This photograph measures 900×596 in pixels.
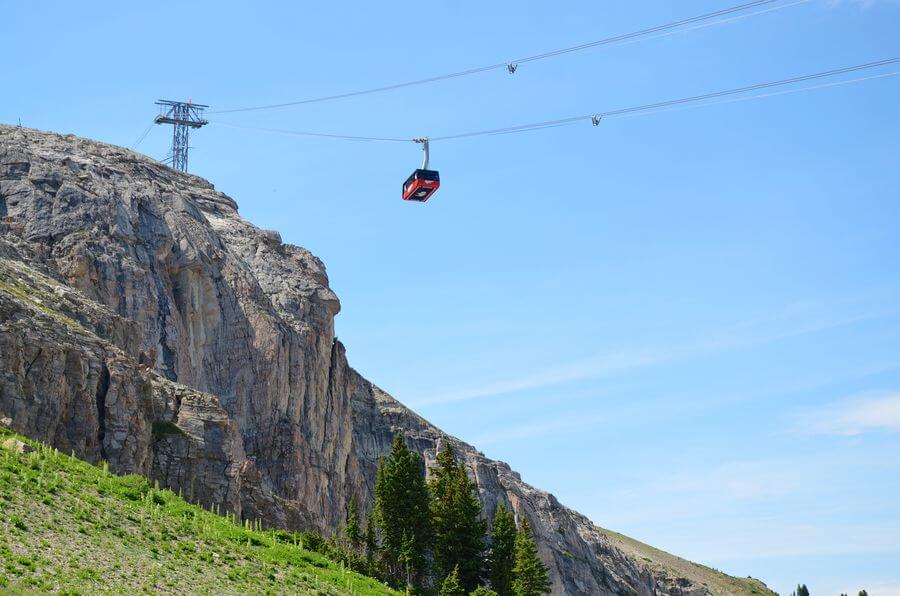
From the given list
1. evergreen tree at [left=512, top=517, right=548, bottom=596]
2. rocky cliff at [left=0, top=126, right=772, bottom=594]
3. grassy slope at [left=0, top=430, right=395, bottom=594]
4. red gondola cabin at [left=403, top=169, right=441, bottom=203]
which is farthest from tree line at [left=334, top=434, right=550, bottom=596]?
red gondola cabin at [left=403, top=169, right=441, bottom=203]

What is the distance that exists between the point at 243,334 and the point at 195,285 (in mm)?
5840

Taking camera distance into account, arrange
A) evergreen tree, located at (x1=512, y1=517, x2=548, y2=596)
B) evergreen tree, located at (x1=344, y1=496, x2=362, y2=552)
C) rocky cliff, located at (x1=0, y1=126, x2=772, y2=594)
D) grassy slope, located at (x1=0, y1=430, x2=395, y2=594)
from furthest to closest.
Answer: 1. evergreen tree, located at (x1=344, y1=496, x2=362, y2=552)
2. evergreen tree, located at (x1=512, y1=517, x2=548, y2=596)
3. rocky cliff, located at (x1=0, y1=126, x2=772, y2=594)
4. grassy slope, located at (x1=0, y1=430, x2=395, y2=594)

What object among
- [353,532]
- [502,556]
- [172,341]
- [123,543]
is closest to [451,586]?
[353,532]

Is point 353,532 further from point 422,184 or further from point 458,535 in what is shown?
point 422,184

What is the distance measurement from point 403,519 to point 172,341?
1135 inches

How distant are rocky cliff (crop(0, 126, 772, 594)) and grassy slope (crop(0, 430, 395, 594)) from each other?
7.71 meters

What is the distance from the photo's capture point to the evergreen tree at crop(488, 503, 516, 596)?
282 ft

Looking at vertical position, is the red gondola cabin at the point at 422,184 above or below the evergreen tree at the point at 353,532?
above

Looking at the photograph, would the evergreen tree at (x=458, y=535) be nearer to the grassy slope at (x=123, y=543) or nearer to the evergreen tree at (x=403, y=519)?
the evergreen tree at (x=403, y=519)

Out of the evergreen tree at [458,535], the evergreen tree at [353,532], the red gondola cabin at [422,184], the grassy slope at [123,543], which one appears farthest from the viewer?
the evergreen tree at [353,532]

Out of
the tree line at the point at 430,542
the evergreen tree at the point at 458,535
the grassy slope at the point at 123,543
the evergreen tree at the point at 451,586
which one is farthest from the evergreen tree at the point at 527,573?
the grassy slope at the point at 123,543

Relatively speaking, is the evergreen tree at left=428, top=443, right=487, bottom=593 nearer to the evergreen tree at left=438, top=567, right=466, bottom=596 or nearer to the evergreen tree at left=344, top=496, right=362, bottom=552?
the evergreen tree at left=438, top=567, right=466, bottom=596

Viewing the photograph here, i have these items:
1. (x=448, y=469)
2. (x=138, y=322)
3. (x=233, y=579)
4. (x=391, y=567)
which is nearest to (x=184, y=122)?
(x=138, y=322)

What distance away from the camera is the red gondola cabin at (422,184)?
67625 millimetres
